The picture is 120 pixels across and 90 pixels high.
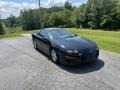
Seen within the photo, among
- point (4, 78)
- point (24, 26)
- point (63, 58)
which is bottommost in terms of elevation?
point (24, 26)

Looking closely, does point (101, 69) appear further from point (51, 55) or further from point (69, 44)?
point (51, 55)

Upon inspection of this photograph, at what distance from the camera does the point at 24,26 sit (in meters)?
84.4

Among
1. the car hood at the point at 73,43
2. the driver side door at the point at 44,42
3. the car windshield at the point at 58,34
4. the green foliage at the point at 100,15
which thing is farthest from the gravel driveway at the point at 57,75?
the green foliage at the point at 100,15

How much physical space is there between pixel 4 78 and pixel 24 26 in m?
79.4

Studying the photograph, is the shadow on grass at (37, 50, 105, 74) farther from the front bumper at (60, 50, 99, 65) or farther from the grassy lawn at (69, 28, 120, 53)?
the grassy lawn at (69, 28, 120, 53)

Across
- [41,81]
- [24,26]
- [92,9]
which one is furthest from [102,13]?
[41,81]

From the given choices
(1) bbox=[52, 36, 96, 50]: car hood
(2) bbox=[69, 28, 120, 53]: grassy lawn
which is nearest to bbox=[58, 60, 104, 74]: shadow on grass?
(1) bbox=[52, 36, 96, 50]: car hood

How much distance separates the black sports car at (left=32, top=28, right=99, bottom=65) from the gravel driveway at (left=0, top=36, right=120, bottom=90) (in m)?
0.33

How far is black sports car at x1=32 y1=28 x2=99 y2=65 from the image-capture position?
7109mm

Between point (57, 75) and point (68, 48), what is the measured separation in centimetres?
117

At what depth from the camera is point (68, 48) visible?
23.9ft

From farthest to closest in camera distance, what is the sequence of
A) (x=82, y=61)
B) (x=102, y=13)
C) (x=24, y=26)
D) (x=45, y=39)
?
(x=24, y=26)
(x=102, y=13)
(x=45, y=39)
(x=82, y=61)

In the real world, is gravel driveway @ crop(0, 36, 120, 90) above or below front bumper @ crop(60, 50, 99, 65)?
below

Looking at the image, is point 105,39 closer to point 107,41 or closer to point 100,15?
point 107,41
